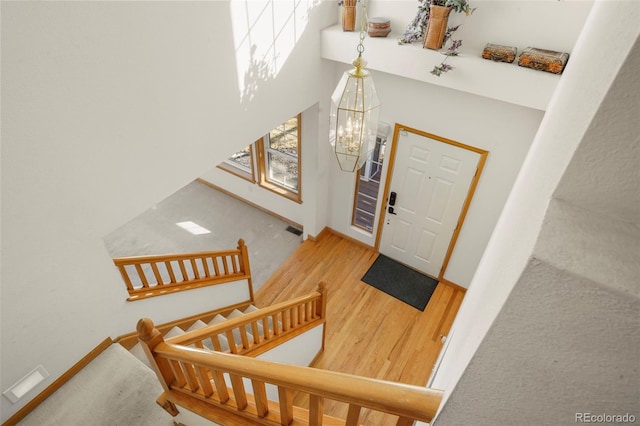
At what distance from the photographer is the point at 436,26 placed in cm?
288

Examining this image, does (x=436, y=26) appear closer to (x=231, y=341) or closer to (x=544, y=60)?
(x=544, y=60)

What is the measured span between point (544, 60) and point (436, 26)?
2.86ft

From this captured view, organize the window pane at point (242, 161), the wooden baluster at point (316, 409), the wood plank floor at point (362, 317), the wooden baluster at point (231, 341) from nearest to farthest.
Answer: the wooden baluster at point (316, 409) → the wooden baluster at point (231, 341) → the wood plank floor at point (362, 317) → the window pane at point (242, 161)

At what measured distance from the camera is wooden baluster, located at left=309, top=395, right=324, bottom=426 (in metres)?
1.17

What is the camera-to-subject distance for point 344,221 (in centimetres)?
498

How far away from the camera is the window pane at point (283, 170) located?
522cm

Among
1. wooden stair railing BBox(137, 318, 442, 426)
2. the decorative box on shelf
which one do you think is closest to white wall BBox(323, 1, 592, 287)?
the decorative box on shelf

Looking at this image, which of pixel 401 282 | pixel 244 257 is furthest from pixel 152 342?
pixel 401 282

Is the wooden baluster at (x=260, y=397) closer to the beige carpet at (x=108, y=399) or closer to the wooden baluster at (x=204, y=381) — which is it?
the wooden baluster at (x=204, y=381)

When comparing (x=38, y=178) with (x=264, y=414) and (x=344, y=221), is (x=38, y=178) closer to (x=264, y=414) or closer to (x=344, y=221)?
(x=264, y=414)

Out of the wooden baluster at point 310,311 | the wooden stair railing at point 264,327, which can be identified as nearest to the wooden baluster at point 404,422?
the wooden stair railing at point 264,327

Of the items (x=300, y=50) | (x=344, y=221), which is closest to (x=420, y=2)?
(x=300, y=50)

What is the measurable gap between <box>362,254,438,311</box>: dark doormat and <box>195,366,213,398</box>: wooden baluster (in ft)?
9.82

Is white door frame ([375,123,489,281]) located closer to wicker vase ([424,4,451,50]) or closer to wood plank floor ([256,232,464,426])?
wood plank floor ([256,232,464,426])
